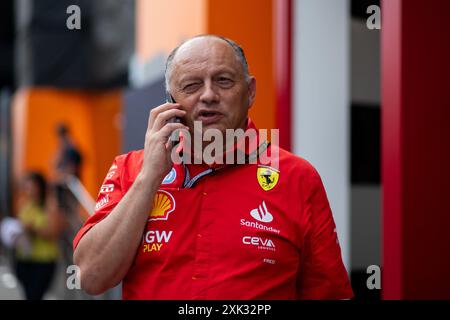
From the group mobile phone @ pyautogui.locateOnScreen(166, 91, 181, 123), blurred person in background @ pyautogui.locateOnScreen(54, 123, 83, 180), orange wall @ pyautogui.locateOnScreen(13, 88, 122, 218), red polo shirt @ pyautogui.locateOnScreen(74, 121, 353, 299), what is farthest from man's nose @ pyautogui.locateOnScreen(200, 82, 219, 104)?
orange wall @ pyautogui.locateOnScreen(13, 88, 122, 218)

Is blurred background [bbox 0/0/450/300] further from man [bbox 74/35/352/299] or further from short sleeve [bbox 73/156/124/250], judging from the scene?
short sleeve [bbox 73/156/124/250]

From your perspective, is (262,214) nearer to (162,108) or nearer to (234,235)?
(234,235)

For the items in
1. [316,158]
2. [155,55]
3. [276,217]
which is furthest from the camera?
[155,55]

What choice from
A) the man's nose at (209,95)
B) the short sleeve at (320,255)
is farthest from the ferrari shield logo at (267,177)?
the man's nose at (209,95)

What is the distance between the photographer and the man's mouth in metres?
2.20

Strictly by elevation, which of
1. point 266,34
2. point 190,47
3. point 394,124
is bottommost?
point 394,124

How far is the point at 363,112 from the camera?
16.8 feet

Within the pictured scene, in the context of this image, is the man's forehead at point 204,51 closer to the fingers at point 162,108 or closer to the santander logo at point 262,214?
the fingers at point 162,108

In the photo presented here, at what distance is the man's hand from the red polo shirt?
0.40ft

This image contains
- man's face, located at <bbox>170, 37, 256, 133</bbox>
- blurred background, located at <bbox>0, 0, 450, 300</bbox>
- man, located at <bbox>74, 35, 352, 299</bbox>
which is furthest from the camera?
blurred background, located at <bbox>0, 0, 450, 300</bbox>

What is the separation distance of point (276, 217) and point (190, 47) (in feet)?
1.97

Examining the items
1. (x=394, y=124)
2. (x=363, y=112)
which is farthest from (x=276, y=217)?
(x=363, y=112)

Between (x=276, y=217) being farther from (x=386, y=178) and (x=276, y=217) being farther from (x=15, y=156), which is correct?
(x=15, y=156)

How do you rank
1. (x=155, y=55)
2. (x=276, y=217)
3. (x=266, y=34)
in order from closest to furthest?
(x=276, y=217), (x=266, y=34), (x=155, y=55)
